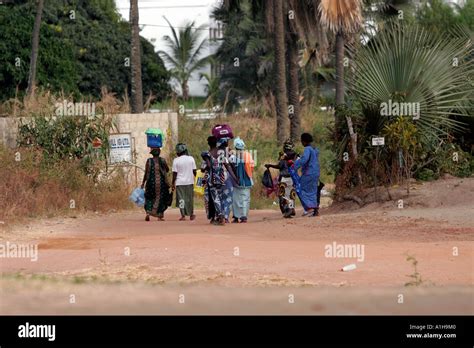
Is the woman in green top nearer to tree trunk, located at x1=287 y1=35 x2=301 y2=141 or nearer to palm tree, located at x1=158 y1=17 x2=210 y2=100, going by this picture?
tree trunk, located at x1=287 y1=35 x2=301 y2=141

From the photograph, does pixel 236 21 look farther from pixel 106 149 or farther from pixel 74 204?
pixel 74 204

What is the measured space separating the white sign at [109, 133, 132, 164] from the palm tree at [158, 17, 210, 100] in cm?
3897

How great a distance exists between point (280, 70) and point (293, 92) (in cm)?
388

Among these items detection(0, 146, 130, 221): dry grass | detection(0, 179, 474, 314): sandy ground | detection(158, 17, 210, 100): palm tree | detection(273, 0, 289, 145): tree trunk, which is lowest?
detection(0, 179, 474, 314): sandy ground

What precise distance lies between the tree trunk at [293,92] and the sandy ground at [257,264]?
17876 millimetres

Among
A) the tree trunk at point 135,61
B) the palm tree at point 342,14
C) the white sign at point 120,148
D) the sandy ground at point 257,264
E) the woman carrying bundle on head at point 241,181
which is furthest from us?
the tree trunk at point 135,61

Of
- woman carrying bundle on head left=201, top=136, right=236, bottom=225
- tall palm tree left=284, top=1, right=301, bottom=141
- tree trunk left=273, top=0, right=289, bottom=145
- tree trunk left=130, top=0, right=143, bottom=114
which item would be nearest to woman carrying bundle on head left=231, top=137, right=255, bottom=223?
woman carrying bundle on head left=201, top=136, right=236, bottom=225

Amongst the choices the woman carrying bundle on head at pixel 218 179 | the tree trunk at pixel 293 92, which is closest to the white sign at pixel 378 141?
the woman carrying bundle on head at pixel 218 179

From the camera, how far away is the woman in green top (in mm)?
19766

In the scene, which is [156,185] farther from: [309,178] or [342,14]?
[342,14]

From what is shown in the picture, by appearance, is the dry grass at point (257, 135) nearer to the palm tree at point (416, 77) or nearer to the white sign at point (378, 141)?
the palm tree at point (416, 77)

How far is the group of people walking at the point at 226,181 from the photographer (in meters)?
18.5

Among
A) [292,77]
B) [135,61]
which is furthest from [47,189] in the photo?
[292,77]
